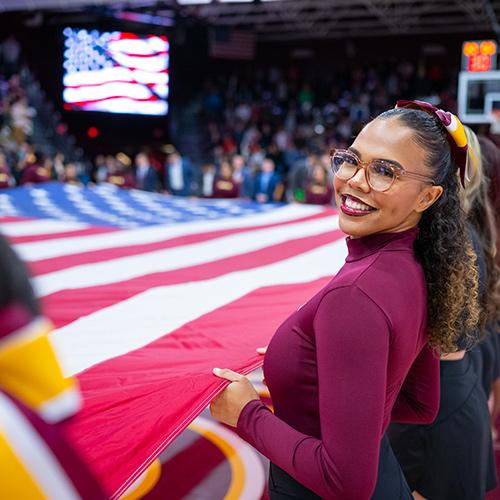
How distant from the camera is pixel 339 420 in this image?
2.92ft

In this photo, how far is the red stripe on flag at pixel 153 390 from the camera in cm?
113

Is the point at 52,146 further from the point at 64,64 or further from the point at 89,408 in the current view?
the point at 89,408

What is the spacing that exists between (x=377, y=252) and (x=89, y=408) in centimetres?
63

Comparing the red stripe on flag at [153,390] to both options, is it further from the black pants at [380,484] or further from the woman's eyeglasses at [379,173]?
the woman's eyeglasses at [379,173]

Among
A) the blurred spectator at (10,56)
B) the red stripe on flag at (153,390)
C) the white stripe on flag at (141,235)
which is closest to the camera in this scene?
the red stripe on flag at (153,390)

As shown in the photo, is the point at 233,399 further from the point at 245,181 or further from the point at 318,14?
the point at 318,14

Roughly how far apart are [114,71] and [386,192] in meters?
12.7

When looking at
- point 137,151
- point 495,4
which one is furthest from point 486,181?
point 137,151

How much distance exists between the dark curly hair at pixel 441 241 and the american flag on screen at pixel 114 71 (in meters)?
12.5

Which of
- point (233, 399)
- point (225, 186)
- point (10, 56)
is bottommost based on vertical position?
point (225, 186)

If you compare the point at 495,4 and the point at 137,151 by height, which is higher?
the point at 495,4

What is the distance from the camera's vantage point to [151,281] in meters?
2.67

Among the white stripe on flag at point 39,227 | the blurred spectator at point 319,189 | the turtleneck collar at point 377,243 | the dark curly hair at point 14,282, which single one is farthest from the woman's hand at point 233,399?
the blurred spectator at point 319,189

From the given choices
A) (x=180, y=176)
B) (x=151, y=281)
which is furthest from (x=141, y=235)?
(x=180, y=176)
